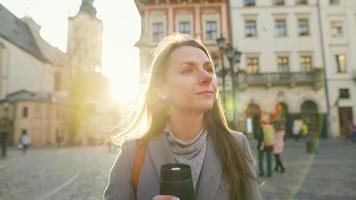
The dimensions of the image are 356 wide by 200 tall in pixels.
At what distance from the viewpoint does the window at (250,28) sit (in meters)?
32.0

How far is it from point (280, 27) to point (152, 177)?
109ft

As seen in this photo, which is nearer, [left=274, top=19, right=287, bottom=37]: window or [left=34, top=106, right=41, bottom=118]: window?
[left=274, top=19, right=287, bottom=37]: window

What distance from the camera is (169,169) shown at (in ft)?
4.76

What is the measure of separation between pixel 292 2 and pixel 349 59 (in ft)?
25.3

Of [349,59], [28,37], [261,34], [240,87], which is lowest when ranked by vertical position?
[240,87]

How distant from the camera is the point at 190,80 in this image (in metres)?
1.90

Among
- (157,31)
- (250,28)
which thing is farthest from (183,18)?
(250,28)

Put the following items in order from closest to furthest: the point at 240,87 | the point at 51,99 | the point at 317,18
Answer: the point at 240,87, the point at 317,18, the point at 51,99

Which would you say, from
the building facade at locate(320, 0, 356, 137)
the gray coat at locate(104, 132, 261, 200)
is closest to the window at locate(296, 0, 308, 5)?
the building facade at locate(320, 0, 356, 137)

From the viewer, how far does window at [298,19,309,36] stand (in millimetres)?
32219

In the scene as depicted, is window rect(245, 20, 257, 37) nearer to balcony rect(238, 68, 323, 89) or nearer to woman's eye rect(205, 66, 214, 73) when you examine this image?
balcony rect(238, 68, 323, 89)

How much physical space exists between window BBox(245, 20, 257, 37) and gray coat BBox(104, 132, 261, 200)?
103 feet

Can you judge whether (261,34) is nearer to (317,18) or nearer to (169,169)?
(317,18)

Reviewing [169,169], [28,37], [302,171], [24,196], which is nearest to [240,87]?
[302,171]
